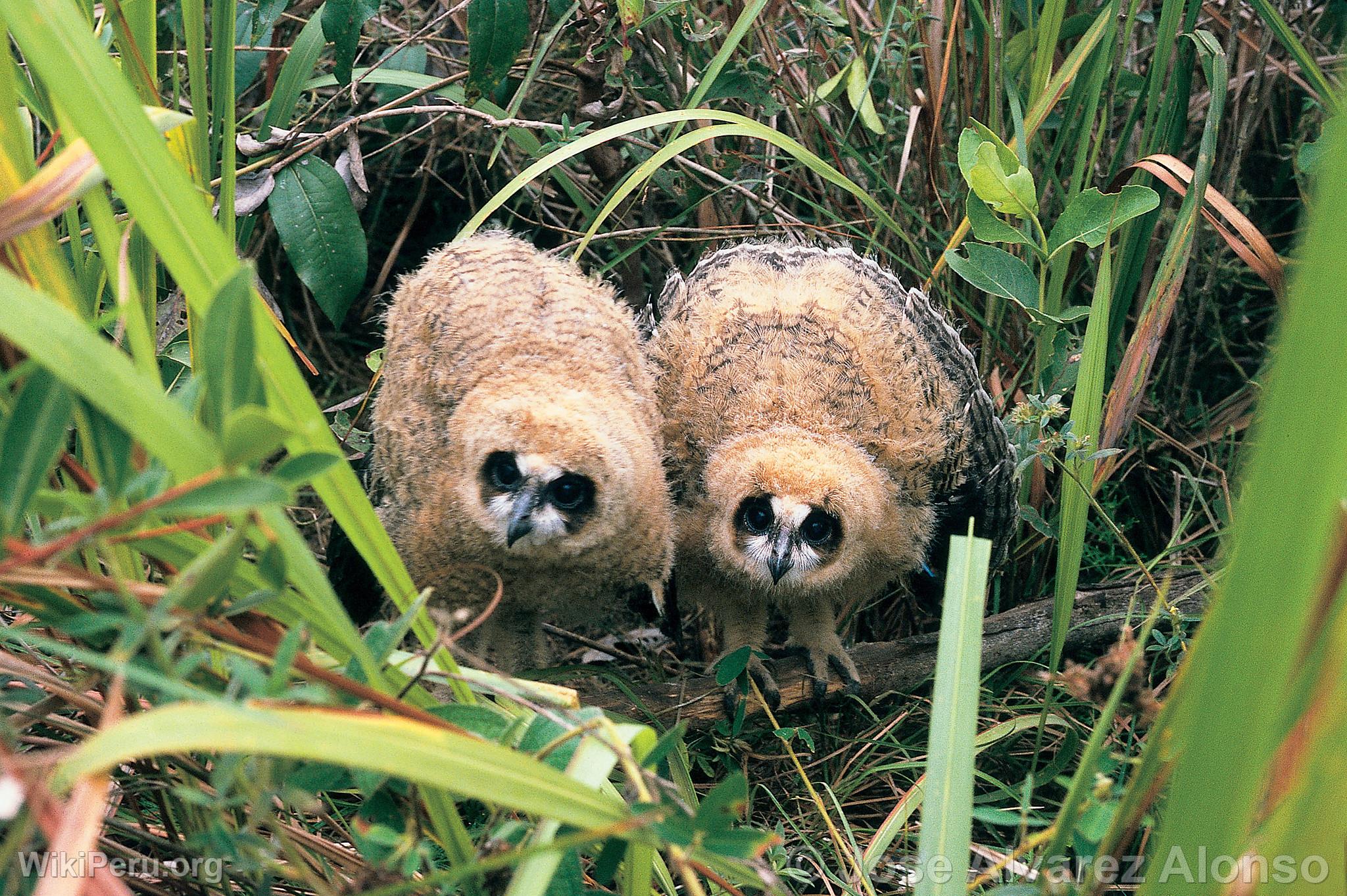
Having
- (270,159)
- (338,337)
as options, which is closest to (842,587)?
(270,159)

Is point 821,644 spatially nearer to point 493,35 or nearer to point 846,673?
point 846,673

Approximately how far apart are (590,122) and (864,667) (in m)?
1.90

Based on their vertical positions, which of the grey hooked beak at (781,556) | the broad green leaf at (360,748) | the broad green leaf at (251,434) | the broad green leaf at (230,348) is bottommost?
the grey hooked beak at (781,556)

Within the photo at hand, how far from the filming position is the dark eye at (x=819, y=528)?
8.89 ft

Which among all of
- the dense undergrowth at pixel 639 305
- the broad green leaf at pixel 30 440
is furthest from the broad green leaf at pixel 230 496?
the broad green leaf at pixel 30 440

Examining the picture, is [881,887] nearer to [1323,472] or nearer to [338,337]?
[1323,472]

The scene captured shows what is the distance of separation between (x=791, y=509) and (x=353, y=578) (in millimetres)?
1323

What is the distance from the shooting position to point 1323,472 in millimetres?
921

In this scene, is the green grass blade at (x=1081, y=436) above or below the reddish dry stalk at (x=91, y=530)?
below

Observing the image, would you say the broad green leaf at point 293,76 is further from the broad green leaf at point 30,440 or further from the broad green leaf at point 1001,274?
the broad green leaf at point 30,440

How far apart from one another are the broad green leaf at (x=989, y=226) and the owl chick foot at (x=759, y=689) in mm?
1293

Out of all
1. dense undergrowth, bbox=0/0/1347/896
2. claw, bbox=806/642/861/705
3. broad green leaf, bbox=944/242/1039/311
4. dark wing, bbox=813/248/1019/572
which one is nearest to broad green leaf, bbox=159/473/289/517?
dense undergrowth, bbox=0/0/1347/896

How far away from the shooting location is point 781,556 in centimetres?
269

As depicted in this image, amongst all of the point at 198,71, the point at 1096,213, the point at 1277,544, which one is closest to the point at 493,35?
the point at 198,71
